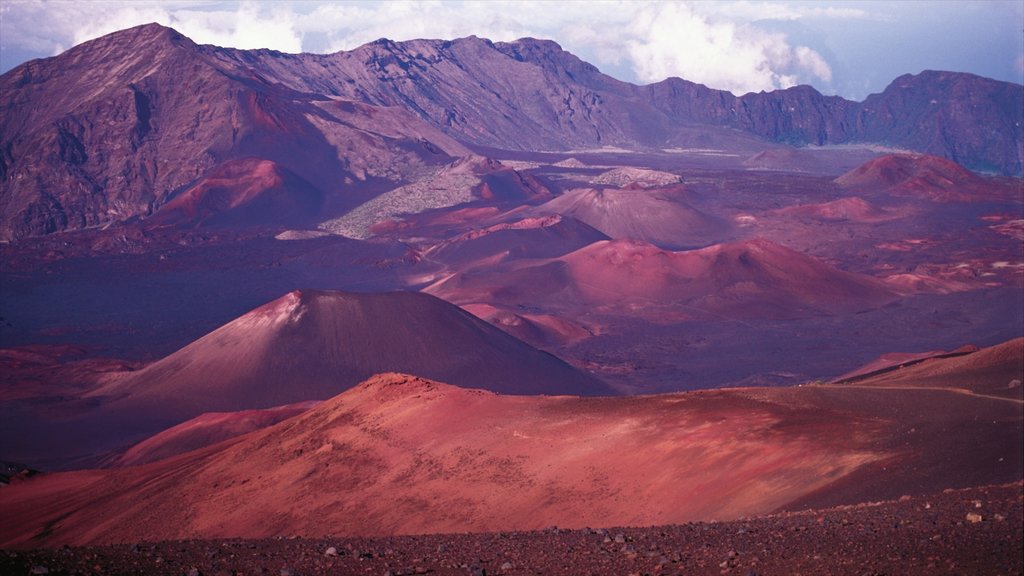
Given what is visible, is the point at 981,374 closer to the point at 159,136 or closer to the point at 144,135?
the point at 144,135

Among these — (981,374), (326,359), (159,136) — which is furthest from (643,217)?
(981,374)

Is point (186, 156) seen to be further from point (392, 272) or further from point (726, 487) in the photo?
point (726, 487)

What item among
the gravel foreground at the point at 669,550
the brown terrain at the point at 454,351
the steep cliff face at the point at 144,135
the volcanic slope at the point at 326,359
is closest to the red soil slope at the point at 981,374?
the brown terrain at the point at 454,351

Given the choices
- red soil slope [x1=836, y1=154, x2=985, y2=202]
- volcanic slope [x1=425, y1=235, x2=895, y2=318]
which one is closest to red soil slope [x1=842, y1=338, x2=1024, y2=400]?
volcanic slope [x1=425, y1=235, x2=895, y2=318]

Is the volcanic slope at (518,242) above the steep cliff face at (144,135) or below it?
below

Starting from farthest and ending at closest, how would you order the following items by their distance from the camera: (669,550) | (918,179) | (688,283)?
(918,179), (688,283), (669,550)

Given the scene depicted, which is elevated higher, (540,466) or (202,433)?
(540,466)

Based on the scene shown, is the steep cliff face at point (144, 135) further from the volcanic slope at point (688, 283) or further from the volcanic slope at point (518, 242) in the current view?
the volcanic slope at point (688, 283)

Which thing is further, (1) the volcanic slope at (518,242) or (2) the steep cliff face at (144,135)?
(2) the steep cliff face at (144,135)
